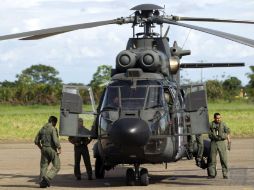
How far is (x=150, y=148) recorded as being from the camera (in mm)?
14867

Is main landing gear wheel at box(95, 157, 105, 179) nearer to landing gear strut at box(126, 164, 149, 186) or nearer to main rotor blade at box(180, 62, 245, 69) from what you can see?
landing gear strut at box(126, 164, 149, 186)

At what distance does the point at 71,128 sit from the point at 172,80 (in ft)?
9.32

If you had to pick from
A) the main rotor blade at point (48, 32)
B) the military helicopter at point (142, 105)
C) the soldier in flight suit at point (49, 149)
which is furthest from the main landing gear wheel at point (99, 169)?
the main rotor blade at point (48, 32)

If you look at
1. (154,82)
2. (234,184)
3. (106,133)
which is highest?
(154,82)

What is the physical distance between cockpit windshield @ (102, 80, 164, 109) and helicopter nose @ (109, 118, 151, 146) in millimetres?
708

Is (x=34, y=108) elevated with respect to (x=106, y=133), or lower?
elevated

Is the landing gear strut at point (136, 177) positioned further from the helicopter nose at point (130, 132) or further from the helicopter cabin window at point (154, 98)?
the helicopter cabin window at point (154, 98)

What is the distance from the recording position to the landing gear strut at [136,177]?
15.5 m

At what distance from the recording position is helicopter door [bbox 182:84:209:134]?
15.8 m

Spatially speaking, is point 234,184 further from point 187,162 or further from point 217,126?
point 187,162

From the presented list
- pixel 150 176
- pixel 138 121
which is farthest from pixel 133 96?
pixel 150 176

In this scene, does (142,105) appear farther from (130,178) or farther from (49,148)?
(49,148)

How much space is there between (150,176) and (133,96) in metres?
3.93

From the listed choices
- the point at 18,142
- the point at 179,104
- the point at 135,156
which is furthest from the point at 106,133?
the point at 18,142
